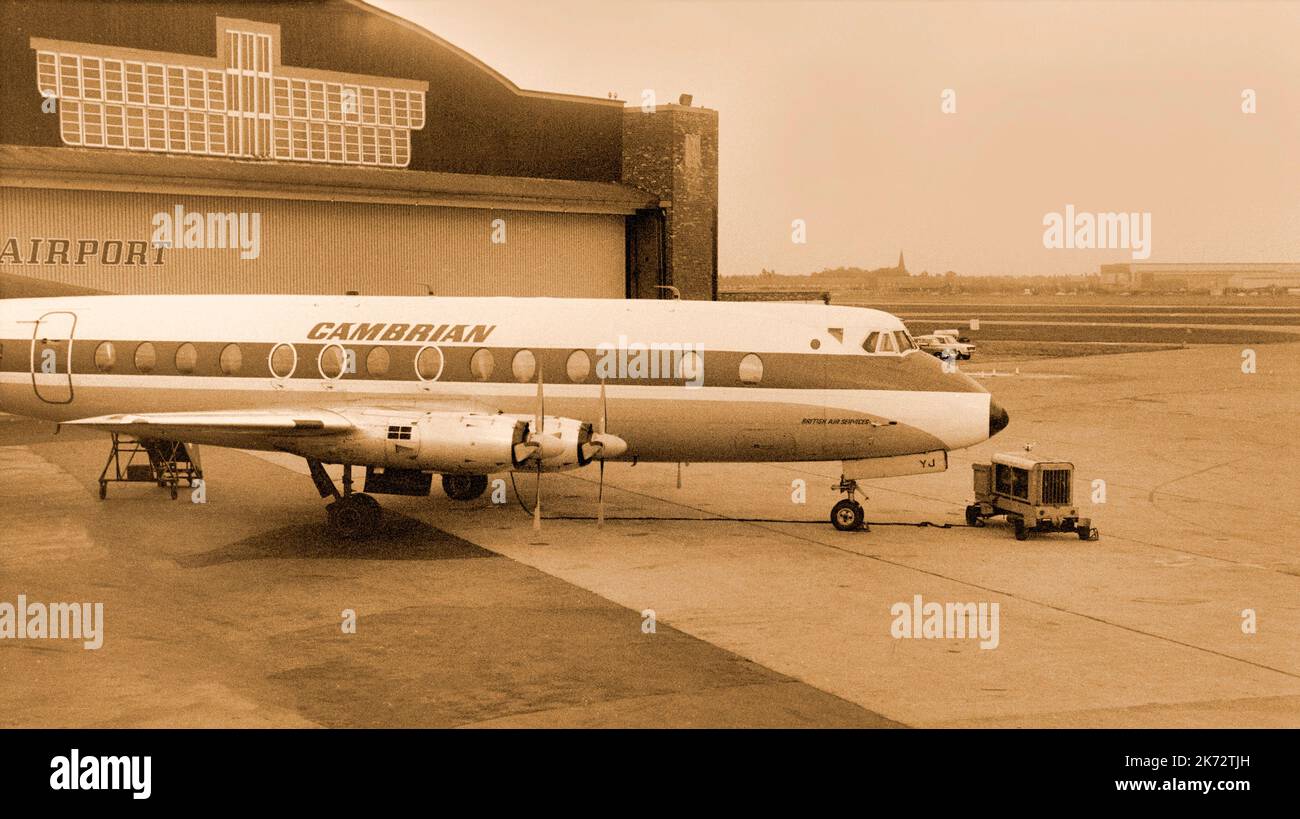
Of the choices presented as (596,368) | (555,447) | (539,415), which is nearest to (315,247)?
(596,368)

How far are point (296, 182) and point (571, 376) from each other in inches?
770

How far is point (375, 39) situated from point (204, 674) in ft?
103

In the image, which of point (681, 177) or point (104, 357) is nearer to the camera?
point (104, 357)

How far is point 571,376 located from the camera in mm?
21016

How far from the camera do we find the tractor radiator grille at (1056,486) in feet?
68.1

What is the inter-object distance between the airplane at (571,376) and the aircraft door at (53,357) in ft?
0.29

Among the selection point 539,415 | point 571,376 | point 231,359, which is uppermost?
point 231,359

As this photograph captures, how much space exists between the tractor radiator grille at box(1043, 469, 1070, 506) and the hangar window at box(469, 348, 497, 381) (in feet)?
32.3

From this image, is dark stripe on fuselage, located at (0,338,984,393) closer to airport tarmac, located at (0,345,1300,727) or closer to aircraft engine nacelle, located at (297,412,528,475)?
aircraft engine nacelle, located at (297,412,528,475)

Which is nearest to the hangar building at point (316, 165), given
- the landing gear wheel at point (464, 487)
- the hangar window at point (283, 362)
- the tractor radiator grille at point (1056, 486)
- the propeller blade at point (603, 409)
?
the hangar window at point (283, 362)

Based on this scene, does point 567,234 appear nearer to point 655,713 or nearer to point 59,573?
point 59,573

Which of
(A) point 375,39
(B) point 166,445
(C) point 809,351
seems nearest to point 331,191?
(A) point 375,39

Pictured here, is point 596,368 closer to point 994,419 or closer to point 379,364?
point 379,364

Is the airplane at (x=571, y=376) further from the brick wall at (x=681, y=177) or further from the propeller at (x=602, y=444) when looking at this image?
the brick wall at (x=681, y=177)
